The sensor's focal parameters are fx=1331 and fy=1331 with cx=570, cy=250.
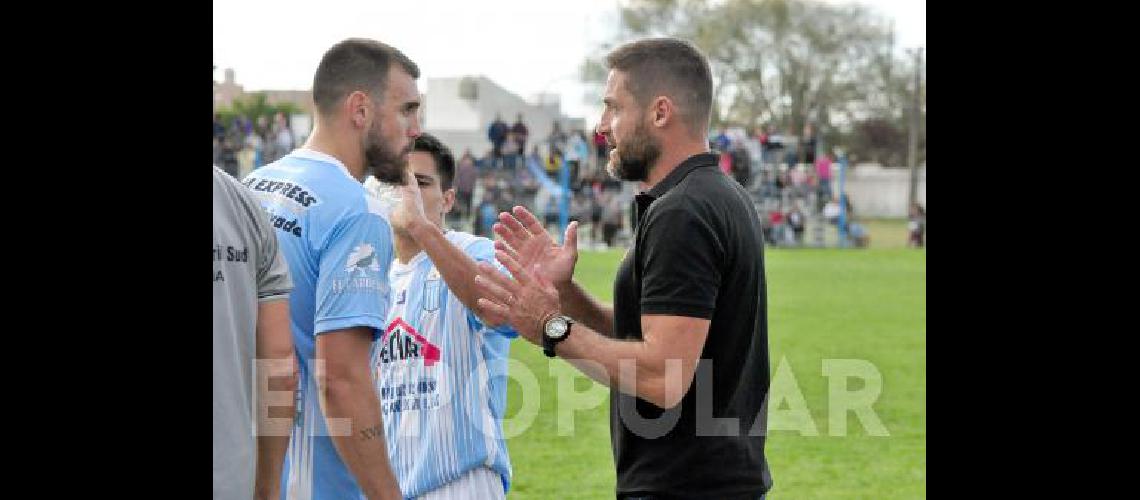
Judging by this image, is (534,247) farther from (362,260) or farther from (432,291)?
(432,291)

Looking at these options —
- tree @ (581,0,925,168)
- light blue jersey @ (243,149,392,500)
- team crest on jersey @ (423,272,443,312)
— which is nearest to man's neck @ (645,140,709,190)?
light blue jersey @ (243,149,392,500)

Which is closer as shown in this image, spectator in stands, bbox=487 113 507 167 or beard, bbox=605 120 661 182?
beard, bbox=605 120 661 182

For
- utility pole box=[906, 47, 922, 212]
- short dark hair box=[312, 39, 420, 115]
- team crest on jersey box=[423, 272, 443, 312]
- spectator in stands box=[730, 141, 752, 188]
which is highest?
utility pole box=[906, 47, 922, 212]

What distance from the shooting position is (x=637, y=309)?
12.0 ft

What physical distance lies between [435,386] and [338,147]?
1.03 meters

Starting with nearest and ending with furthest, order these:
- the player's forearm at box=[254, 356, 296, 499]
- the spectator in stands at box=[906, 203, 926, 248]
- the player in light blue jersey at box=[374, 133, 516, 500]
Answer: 1. the player's forearm at box=[254, 356, 296, 499]
2. the player in light blue jersey at box=[374, 133, 516, 500]
3. the spectator in stands at box=[906, 203, 926, 248]

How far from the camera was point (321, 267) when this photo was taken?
12.6 ft

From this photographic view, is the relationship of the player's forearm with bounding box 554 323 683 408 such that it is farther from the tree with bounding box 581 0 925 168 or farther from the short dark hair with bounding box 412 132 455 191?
the tree with bounding box 581 0 925 168

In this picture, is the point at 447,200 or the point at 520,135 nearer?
the point at 447,200

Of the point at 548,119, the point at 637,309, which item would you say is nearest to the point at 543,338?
the point at 637,309

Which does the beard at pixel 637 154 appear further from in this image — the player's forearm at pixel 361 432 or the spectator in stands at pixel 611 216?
the spectator in stands at pixel 611 216

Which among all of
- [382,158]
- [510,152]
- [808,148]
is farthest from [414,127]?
[808,148]

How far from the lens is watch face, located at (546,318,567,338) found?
11.9ft
